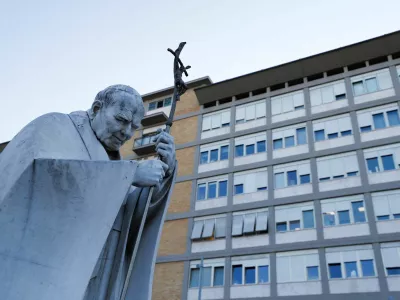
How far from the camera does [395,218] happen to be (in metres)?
25.1

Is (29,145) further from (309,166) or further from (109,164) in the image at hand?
(309,166)

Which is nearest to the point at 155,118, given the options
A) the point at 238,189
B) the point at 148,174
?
the point at 238,189

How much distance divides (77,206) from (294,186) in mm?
27898

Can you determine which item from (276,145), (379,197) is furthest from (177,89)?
(276,145)

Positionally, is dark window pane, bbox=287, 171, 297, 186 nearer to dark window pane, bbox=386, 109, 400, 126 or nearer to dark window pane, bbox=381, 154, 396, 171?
dark window pane, bbox=381, 154, 396, 171

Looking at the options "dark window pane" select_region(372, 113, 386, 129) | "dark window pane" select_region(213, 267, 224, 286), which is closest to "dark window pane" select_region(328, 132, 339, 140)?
"dark window pane" select_region(372, 113, 386, 129)

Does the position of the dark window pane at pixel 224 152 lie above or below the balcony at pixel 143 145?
below

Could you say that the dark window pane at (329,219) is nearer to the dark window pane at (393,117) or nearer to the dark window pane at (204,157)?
the dark window pane at (393,117)

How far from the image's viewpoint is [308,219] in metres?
27.6

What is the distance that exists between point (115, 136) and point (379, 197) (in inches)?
1025

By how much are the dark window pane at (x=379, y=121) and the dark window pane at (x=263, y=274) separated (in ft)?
39.3

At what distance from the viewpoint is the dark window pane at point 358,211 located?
2614 centimetres

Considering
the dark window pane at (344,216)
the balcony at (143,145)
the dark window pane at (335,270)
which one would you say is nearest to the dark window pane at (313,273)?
the dark window pane at (335,270)

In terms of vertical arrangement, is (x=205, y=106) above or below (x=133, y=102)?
above
